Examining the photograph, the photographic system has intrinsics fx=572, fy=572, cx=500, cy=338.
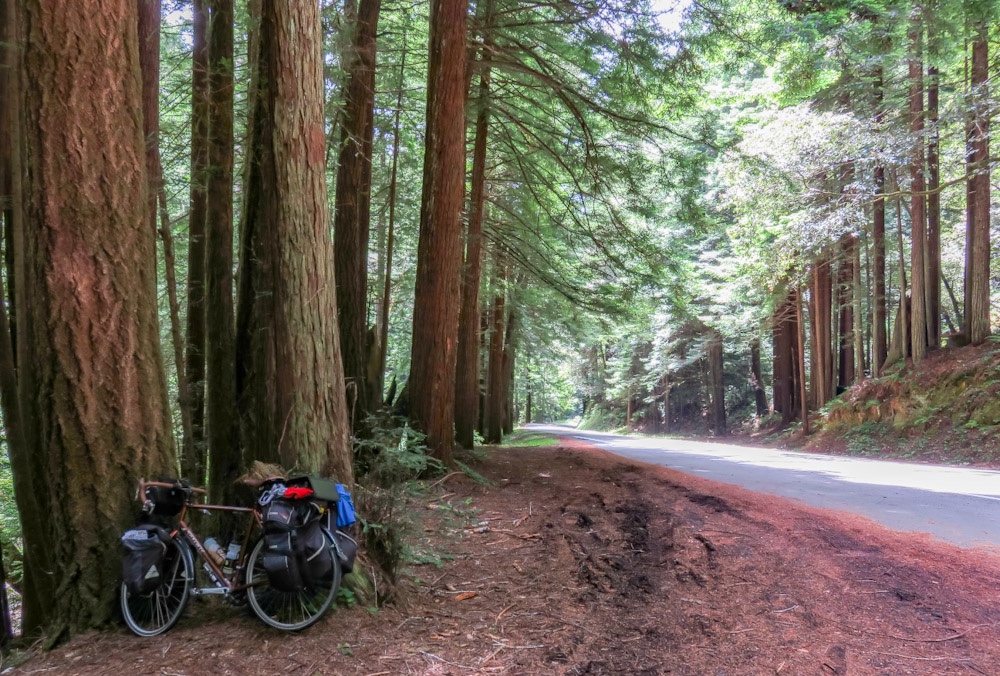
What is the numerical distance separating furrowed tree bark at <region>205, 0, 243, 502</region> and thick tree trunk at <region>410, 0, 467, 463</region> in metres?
3.07

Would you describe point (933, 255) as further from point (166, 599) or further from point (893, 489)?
point (166, 599)

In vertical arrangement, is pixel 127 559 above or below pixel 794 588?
above

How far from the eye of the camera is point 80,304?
381 cm

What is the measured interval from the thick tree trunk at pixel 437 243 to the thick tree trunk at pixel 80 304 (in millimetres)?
5165

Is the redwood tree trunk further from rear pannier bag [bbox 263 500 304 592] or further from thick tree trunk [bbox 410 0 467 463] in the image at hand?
thick tree trunk [bbox 410 0 467 463]

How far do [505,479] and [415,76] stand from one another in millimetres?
8355

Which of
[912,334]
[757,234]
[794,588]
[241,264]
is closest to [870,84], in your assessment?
[757,234]

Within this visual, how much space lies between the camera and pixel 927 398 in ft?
47.8

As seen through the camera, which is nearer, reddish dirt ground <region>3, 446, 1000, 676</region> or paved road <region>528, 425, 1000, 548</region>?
reddish dirt ground <region>3, 446, 1000, 676</region>

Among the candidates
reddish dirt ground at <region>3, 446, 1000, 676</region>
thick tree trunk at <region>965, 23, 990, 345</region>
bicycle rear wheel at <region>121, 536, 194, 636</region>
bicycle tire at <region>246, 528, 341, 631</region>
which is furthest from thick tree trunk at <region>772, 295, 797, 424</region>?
bicycle rear wheel at <region>121, 536, 194, 636</region>

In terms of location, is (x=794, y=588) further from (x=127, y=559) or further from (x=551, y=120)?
(x=551, y=120)

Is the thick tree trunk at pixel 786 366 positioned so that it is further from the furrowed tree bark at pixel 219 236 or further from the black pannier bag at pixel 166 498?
the black pannier bag at pixel 166 498

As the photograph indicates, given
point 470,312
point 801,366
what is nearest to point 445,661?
point 470,312

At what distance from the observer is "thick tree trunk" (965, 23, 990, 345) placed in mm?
13117
